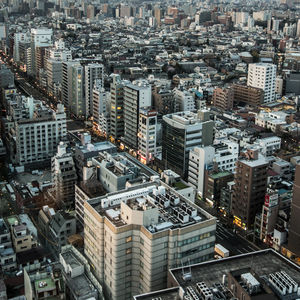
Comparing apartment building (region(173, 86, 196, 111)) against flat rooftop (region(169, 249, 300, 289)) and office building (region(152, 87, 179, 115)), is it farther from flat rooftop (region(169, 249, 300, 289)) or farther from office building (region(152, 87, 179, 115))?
flat rooftop (region(169, 249, 300, 289))

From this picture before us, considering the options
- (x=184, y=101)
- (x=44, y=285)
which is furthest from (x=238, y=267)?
(x=184, y=101)

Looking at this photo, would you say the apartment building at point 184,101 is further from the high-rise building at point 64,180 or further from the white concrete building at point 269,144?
the high-rise building at point 64,180

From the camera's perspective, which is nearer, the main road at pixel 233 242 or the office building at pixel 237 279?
the office building at pixel 237 279

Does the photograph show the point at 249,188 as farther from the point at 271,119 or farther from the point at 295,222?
the point at 271,119

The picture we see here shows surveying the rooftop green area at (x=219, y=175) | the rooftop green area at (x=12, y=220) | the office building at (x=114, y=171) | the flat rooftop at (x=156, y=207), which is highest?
the flat rooftop at (x=156, y=207)

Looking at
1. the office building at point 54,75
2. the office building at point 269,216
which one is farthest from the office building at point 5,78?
the office building at point 269,216

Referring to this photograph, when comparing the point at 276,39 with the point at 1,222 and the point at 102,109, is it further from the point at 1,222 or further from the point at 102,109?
the point at 1,222
